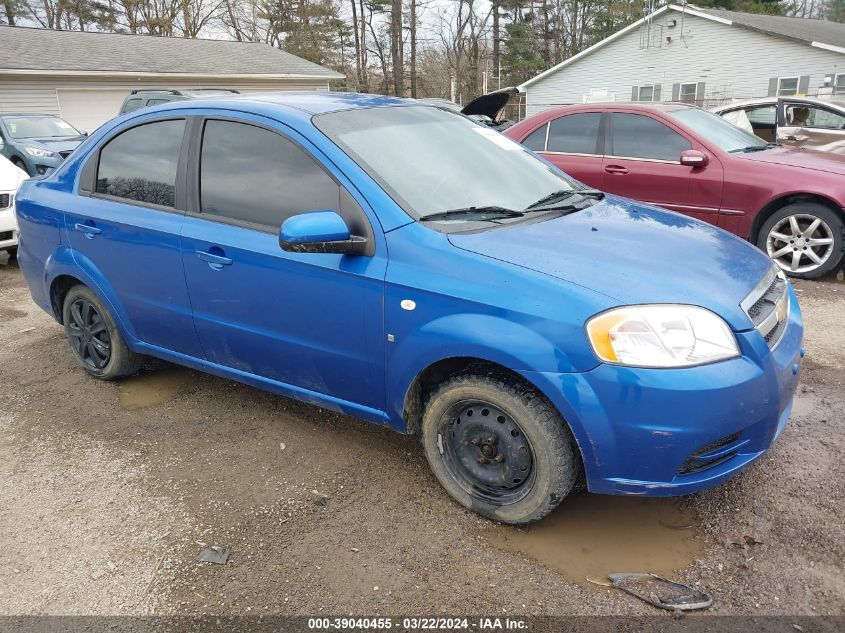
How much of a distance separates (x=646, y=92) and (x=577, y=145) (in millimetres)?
23659

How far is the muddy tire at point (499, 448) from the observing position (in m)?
2.46

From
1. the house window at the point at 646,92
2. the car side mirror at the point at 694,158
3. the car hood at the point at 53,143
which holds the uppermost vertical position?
the house window at the point at 646,92

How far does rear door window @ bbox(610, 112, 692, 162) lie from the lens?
643 cm

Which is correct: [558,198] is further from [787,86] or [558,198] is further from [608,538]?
[787,86]

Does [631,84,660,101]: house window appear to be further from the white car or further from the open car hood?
the white car

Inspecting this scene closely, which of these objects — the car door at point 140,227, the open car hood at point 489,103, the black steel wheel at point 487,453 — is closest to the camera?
the black steel wheel at point 487,453

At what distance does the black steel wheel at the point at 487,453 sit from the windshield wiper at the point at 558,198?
105 cm

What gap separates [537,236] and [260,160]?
1402 mm

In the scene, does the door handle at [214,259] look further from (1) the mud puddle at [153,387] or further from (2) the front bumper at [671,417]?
(2) the front bumper at [671,417]

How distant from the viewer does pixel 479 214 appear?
292 cm

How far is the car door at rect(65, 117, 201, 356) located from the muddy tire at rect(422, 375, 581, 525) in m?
1.56

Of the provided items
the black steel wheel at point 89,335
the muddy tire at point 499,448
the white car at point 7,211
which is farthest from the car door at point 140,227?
the white car at point 7,211

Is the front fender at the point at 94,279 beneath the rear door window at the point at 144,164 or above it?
beneath

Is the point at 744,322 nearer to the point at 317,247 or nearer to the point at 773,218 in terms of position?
the point at 317,247
